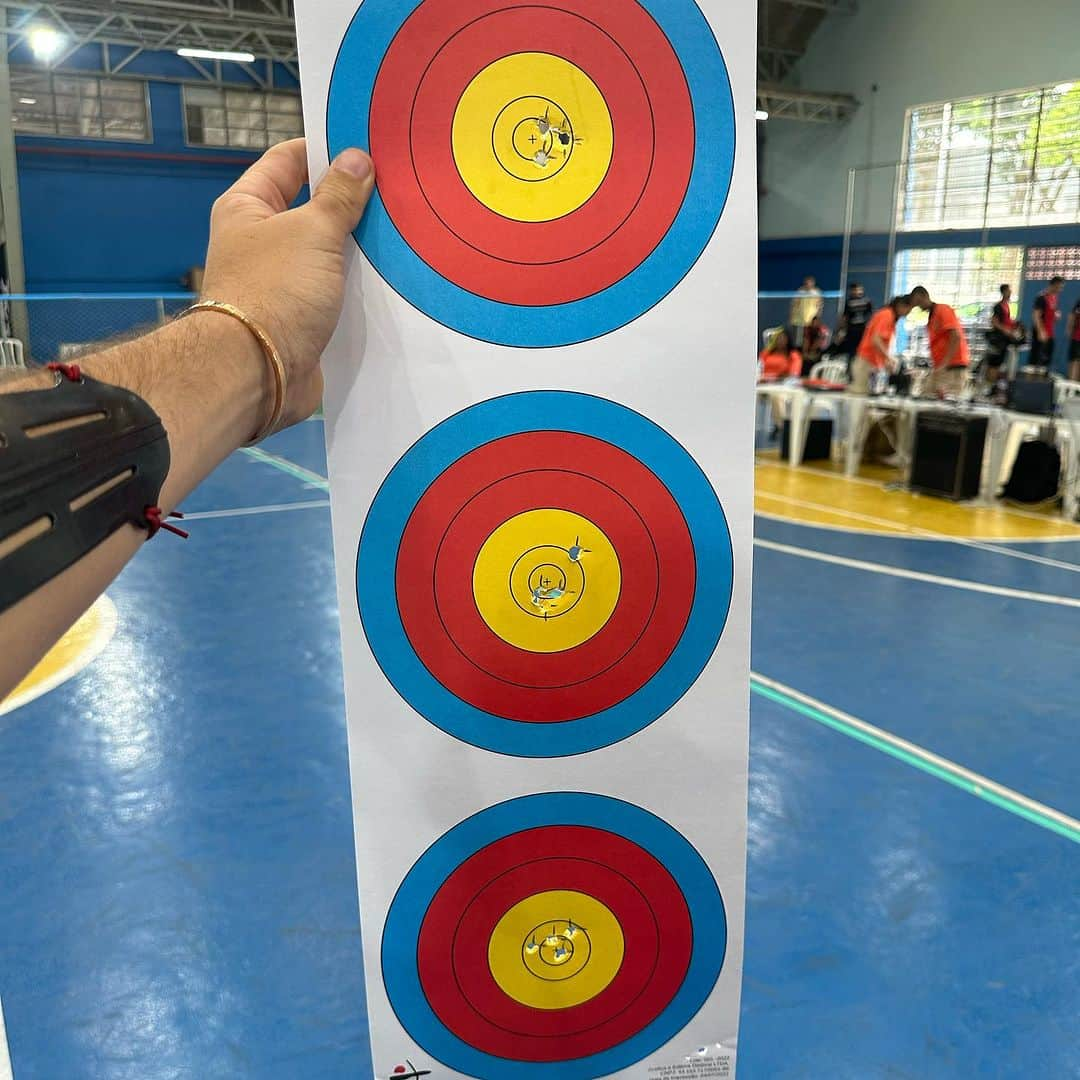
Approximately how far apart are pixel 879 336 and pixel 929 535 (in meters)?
2.34

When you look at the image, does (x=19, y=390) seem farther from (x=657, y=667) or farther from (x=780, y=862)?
(x=780, y=862)

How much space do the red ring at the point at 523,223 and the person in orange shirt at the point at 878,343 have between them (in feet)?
22.8

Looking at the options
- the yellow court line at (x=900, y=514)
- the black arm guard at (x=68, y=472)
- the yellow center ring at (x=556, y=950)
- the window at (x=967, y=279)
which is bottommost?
the yellow court line at (x=900, y=514)

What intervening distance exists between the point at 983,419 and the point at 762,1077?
218 inches

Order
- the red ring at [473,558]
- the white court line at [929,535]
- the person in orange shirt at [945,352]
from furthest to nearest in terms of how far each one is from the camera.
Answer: the person in orange shirt at [945,352], the white court line at [929,535], the red ring at [473,558]

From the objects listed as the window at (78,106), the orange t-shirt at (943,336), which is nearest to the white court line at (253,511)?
Answer: the orange t-shirt at (943,336)

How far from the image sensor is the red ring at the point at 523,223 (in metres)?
0.85

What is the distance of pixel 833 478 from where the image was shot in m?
7.33

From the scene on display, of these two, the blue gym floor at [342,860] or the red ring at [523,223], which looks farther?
the blue gym floor at [342,860]

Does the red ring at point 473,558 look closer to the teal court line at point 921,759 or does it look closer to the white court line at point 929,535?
the teal court line at point 921,759

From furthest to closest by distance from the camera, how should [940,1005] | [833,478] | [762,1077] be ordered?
[833,478]
[940,1005]
[762,1077]

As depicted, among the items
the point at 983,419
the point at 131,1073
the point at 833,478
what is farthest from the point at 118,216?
the point at 131,1073

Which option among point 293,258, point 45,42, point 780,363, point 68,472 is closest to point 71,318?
point 45,42

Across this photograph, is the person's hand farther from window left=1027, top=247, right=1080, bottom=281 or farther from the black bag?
window left=1027, top=247, right=1080, bottom=281
